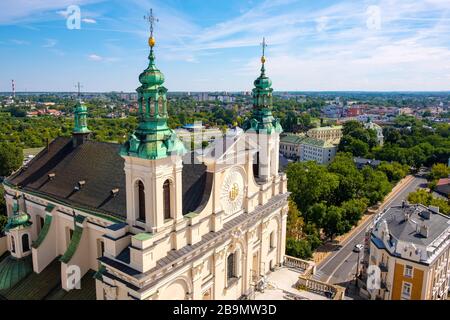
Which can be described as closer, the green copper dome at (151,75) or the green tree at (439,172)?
the green copper dome at (151,75)

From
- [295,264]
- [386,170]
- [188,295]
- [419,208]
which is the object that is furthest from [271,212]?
[386,170]

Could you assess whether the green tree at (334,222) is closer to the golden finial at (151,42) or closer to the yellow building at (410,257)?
the yellow building at (410,257)

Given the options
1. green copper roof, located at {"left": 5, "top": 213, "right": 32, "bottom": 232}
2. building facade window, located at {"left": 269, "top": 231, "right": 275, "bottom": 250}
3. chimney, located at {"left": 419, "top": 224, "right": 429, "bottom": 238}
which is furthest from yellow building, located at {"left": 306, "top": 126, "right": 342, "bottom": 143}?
green copper roof, located at {"left": 5, "top": 213, "right": 32, "bottom": 232}

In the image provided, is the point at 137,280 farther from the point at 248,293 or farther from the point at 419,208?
the point at 419,208

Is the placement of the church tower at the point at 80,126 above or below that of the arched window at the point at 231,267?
above

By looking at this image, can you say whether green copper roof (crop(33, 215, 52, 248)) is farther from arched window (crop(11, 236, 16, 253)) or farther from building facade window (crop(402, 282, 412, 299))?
building facade window (crop(402, 282, 412, 299))

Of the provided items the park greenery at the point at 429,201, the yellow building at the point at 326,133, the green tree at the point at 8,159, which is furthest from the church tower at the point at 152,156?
the yellow building at the point at 326,133
